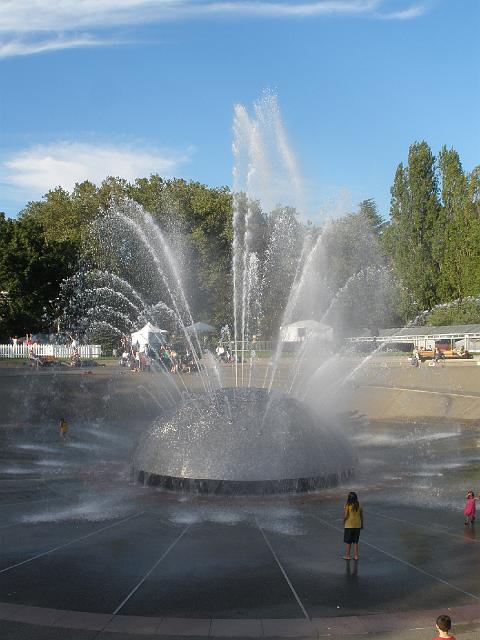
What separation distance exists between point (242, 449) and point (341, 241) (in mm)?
64866

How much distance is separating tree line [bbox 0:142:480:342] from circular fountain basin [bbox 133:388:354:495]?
48314 millimetres

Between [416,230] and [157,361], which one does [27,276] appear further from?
[416,230]

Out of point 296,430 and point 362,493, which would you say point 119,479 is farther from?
point 362,493

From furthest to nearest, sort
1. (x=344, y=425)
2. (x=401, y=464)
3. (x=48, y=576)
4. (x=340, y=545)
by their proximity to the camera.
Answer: (x=344, y=425)
(x=401, y=464)
(x=340, y=545)
(x=48, y=576)

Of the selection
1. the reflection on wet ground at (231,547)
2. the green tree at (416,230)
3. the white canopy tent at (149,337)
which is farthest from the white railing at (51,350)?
the reflection on wet ground at (231,547)

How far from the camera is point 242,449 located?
47.6 feet

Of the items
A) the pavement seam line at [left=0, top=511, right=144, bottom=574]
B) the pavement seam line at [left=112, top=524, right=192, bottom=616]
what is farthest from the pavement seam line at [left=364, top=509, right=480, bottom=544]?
the pavement seam line at [left=0, top=511, right=144, bottom=574]

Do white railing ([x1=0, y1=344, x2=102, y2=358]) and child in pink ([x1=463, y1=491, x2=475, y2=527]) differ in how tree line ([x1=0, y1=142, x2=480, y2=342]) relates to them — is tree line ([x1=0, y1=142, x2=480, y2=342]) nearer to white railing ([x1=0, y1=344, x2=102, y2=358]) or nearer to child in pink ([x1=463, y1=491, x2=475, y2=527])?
white railing ([x1=0, y1=344, x2=102, y2=358])

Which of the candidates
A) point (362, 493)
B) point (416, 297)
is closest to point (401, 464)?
point (362, 493)

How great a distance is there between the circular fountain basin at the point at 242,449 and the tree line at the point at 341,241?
48314 mm

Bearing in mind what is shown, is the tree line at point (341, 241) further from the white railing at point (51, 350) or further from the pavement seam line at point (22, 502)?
the pavement seam line at point (22, 502)

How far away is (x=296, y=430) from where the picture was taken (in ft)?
49.8

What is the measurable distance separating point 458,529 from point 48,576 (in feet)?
21.3

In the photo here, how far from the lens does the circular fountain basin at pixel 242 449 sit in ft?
46.8
